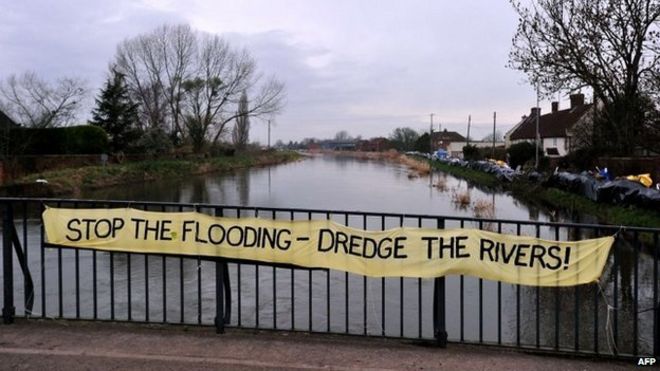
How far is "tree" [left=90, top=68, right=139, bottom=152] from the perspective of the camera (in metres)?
46.7

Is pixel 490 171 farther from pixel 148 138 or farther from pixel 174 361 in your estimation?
pixel 174 361

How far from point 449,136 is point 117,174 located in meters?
132

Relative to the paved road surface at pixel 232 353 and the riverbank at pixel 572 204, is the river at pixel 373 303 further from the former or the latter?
the riverbank at pixel 572 204

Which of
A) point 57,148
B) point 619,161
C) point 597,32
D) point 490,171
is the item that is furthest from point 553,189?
point 57,148

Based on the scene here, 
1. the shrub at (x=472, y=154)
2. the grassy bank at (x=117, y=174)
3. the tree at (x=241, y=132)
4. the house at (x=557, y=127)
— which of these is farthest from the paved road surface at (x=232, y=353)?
the tree at (x=241, y=132)

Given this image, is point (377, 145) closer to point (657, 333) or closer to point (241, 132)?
point (241, 132)

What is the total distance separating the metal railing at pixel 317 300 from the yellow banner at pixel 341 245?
153mm

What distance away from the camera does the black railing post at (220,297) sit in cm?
519

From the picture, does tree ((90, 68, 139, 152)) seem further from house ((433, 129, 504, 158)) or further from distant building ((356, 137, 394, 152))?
distant building ((356, 137, 394, 152))

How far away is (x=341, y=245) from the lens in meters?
5.19

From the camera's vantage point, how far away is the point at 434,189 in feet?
119

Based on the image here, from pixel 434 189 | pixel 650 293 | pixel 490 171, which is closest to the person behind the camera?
pixel 650 293

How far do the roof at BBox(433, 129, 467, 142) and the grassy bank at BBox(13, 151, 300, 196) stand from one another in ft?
312

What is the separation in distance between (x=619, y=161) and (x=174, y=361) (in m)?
25.7
